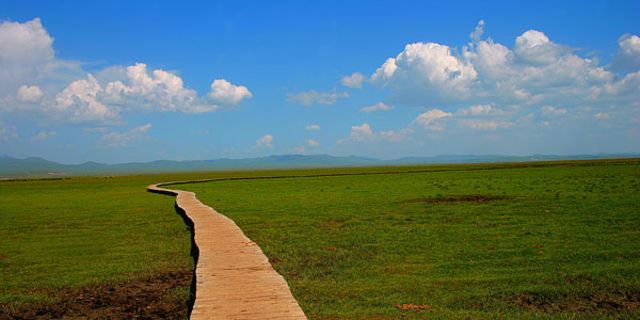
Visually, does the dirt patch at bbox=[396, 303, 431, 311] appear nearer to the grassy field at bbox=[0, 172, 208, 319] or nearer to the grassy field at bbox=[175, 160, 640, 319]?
the grassy field at bbox=[175, 160, 640, 319]

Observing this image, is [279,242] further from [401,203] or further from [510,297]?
[401,203]

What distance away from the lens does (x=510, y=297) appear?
8391 millimetres

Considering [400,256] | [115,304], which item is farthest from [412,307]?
[115,304]

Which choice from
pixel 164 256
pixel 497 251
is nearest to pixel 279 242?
pixel 164 256

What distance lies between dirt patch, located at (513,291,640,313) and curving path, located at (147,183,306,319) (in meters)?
3.60

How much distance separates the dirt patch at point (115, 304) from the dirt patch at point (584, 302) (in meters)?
5.24

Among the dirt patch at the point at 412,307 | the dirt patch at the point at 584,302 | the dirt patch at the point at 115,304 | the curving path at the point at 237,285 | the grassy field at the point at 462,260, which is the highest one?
the curving path at the point at 237,285

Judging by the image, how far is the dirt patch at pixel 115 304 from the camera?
28.3 feet

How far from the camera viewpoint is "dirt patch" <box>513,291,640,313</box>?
7.75 metres

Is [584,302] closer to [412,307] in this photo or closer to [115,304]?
[412,307]

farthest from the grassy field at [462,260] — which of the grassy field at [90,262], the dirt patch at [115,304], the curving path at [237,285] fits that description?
the grassy field at [90,262]

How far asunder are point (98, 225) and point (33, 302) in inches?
441

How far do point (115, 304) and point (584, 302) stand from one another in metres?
7.39

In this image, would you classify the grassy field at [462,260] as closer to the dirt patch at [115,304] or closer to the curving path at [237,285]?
the curving path at [237,285]
